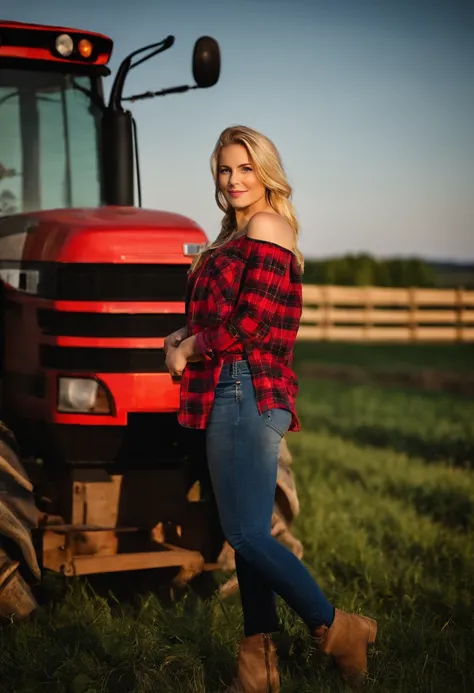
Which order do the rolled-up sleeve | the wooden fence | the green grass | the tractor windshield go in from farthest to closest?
the wooden fence < the green grass < the tractor windshield < the rolled-up sleeve

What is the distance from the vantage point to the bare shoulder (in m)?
3.68

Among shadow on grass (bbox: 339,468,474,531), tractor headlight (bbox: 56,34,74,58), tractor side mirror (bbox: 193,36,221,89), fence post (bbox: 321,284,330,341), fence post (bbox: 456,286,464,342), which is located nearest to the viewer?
tractor side mirror (bbox: 193,36,221,89)

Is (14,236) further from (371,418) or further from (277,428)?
(371,418)

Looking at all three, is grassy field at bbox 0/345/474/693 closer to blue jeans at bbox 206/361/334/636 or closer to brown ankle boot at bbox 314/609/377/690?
brown ankle boot at bbox 314/609/377/690

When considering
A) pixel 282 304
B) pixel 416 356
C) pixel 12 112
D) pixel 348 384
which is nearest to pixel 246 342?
pixel 282 304

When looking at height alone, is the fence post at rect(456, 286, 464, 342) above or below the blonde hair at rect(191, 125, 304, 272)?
below

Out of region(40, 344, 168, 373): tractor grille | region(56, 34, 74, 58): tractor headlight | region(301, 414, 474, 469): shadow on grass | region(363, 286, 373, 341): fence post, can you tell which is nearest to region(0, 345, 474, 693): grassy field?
region(301, 414, 474, 469): shadow on grass

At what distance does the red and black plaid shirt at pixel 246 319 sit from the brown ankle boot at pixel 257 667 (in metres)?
0.72

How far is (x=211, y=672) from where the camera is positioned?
4.22 meters

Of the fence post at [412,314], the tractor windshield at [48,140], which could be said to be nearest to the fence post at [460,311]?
the fence post at [412,314]

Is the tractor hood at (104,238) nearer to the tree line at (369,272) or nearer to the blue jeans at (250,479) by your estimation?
the blue jeans at (250,479)

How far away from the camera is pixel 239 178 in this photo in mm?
3783

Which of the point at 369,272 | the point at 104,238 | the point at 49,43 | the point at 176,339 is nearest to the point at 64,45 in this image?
the point at 49,43

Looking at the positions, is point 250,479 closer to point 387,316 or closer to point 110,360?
point 110,360
